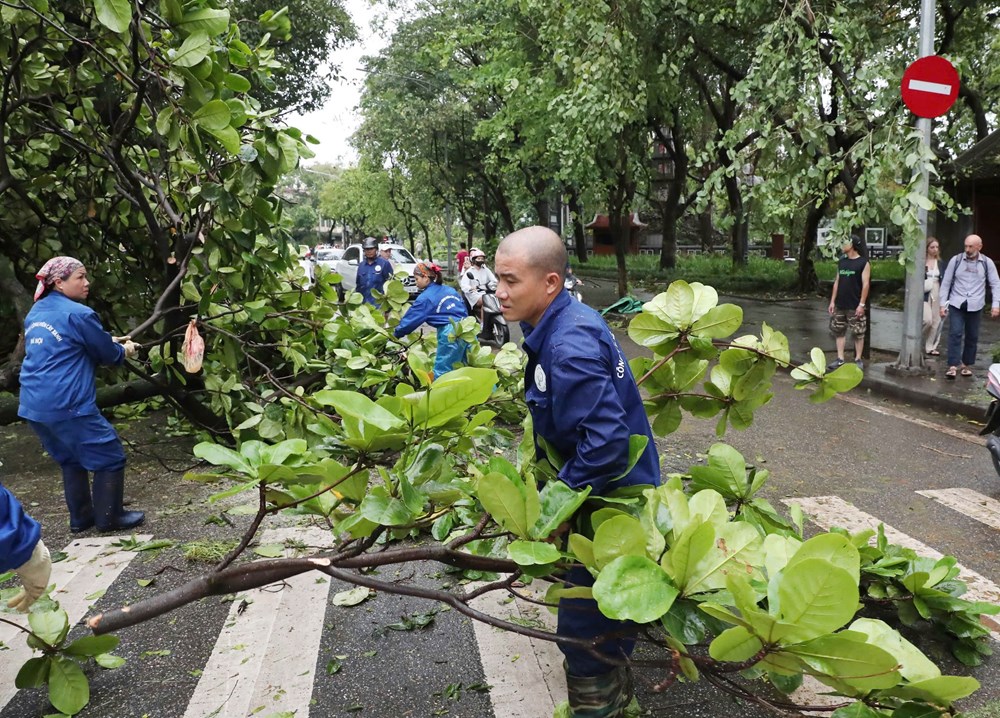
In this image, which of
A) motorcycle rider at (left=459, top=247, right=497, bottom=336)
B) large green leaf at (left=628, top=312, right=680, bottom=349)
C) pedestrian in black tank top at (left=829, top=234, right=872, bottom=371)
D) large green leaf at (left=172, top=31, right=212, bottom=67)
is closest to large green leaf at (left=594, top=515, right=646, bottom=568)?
large green leaf at (left=628, top=312, right=680, bottom=349)

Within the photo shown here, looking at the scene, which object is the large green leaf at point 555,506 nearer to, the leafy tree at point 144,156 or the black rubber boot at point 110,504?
the leafy tree at point 144,156

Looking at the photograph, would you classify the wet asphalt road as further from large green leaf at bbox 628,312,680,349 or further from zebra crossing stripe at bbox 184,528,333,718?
large green leaf at bbox 628,312,680,349

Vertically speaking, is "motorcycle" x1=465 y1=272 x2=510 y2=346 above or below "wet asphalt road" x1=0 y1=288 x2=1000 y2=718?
above

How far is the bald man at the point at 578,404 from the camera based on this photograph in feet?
7.61

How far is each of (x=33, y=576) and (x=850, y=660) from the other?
10.6ft

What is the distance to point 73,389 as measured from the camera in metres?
4.76

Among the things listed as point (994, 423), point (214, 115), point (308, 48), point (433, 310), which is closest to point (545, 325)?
point (214, 115)

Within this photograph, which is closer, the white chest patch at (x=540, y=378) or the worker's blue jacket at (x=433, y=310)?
the white chest patch at (x=540, y=378)

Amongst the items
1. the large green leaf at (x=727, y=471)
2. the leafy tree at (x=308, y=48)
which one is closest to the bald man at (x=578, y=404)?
the large green leaf at (x=727, y=471)

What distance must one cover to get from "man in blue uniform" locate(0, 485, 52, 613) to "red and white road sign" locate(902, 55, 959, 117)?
352 inches

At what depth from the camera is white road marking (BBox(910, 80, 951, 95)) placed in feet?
27.8

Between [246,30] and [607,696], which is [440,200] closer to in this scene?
[246,30]

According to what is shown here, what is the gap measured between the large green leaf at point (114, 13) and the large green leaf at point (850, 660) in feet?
10.7

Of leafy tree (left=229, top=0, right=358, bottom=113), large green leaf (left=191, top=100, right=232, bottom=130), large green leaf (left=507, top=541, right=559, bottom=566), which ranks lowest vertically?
large green leaf (left=507, top=541, right=559, bottom=566)
